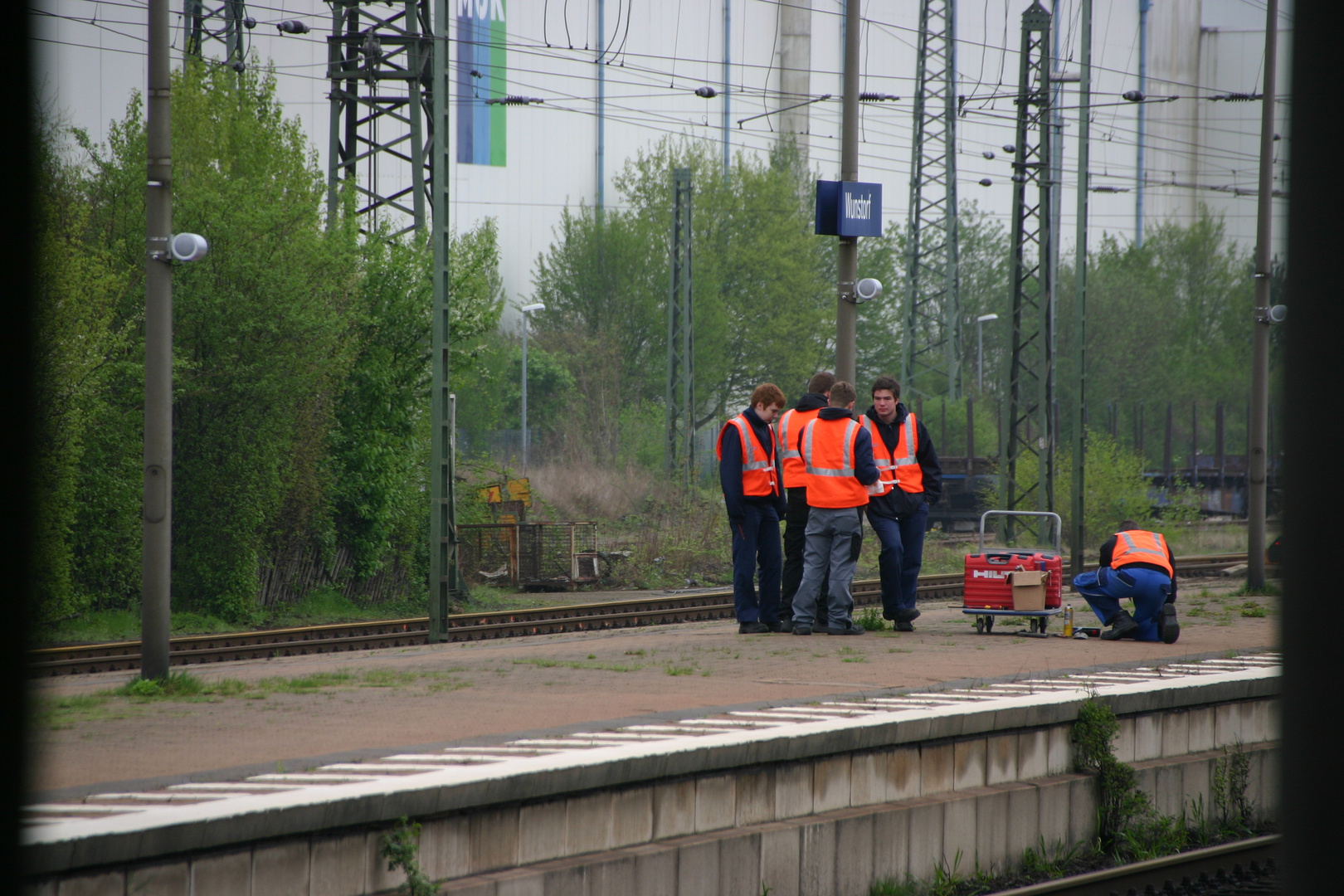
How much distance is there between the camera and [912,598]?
12.7 m

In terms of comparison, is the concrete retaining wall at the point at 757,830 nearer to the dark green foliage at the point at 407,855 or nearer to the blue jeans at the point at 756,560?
the dark green foliage at the point at 407,855

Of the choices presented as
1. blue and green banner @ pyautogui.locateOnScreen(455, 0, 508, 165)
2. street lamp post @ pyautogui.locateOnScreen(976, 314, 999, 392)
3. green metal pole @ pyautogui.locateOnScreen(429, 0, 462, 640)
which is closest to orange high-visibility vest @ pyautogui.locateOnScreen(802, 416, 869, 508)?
green metal pole @ pyautogui.locateOnScreen(429, 0, 462, 640)

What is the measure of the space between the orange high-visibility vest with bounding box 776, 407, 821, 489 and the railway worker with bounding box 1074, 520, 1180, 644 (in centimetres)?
255

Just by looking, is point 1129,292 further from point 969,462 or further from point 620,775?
point 620,775

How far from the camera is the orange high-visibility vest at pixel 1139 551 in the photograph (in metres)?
11.6

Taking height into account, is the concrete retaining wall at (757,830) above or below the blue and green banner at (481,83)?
below

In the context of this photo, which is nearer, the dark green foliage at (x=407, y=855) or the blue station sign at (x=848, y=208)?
the dark green foliage at (x=407, y=855)

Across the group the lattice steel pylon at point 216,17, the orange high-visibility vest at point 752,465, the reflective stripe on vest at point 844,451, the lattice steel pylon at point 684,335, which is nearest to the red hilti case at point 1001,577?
the reflective stripe on vest at point 844,451

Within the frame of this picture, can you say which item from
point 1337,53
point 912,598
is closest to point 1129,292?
point 912,598

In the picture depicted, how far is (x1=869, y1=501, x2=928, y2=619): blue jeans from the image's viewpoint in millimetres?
12312

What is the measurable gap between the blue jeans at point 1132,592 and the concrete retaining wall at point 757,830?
2.77 meters

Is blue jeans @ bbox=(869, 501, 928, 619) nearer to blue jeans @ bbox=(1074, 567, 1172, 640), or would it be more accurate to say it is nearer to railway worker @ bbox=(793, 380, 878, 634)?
railway worker @ bbox=(793, 380, 878, 634)

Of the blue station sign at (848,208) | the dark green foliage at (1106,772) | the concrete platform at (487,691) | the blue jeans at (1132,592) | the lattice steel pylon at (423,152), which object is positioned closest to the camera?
the concrete platform at (487,691)

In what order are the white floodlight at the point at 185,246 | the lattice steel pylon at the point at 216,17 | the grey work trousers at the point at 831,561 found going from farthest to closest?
the lattice steel pylon at the point at 216,17, the grey work trousers at the point at 831,561, the white floodlight at the point at 185,246
